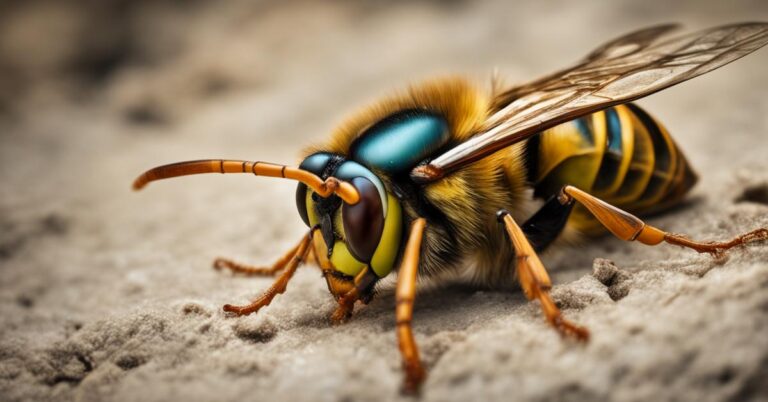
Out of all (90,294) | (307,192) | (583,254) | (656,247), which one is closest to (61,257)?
(90,294)

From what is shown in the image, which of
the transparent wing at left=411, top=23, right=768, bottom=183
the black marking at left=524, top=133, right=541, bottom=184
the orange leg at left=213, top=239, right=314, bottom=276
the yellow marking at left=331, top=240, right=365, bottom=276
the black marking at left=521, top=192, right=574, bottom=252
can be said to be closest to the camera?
the yellow marking at left=331, top=240, right=365, bottom=276

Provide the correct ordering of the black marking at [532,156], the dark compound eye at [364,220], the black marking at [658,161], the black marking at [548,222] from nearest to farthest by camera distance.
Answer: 1. the dark compound eye at [364,220]
2. the black marking at [548,222]
3. the black marking at [532,156]
4. the black marking at [658,161]

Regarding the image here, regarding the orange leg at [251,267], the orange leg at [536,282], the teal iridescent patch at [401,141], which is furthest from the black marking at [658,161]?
the orange leg at [251,267]

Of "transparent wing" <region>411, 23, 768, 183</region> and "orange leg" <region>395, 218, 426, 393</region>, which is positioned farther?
"transparent wing" <region>411, 23, 768, 183</region>

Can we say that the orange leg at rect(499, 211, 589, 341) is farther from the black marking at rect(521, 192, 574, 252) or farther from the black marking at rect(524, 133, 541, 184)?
the black marking at rect(524, 133, 541, 184)

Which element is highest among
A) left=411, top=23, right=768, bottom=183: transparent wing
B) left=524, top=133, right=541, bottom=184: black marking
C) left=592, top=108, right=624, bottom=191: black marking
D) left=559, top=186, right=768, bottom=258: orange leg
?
left=411, top=23, right=768, bottom=183: transparent wing

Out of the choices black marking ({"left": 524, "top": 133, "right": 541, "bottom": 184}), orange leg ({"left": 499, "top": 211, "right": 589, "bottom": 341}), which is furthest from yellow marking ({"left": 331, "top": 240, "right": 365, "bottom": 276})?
black marking ({"left": 524, "top": 133, "right": 541, "bottom": 184})

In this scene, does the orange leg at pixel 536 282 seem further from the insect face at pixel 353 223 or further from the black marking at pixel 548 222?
the insect face at pixel 353 223
